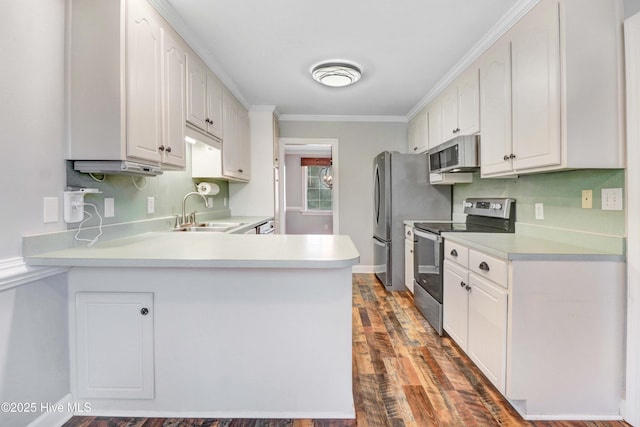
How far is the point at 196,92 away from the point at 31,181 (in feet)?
4.48

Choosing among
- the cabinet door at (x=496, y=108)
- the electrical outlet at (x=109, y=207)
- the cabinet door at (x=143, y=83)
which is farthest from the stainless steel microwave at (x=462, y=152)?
the electrical outlet at (x=109, y=207)

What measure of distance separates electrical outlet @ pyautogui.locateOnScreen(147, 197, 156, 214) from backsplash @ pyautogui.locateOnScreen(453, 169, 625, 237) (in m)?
2.76

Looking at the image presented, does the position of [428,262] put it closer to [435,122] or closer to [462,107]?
[462,107]

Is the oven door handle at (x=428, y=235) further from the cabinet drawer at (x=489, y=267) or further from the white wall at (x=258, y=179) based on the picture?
the white wall at (x=258, y=179)

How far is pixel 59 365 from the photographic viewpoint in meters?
1.47

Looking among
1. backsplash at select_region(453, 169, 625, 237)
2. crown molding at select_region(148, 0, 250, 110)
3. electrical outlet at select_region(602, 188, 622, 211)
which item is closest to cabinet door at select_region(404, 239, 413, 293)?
backsplash at select_region(453, 169, 625, 237)

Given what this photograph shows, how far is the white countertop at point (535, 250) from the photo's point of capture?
61.7 inches

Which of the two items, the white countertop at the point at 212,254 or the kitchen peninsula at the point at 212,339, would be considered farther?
the kitchen peninsula at the point at 212,339

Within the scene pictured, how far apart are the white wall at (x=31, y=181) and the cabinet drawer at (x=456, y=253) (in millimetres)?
2281

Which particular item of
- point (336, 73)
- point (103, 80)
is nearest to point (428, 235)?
point (336, 73)

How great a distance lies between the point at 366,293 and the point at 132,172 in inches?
110

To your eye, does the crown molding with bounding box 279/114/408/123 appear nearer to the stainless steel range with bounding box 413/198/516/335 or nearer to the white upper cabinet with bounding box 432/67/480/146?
the white upper cabinet with bounding box 432/67/480/146

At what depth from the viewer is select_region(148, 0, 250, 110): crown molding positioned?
6.32 feet

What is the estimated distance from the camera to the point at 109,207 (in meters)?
1.84
